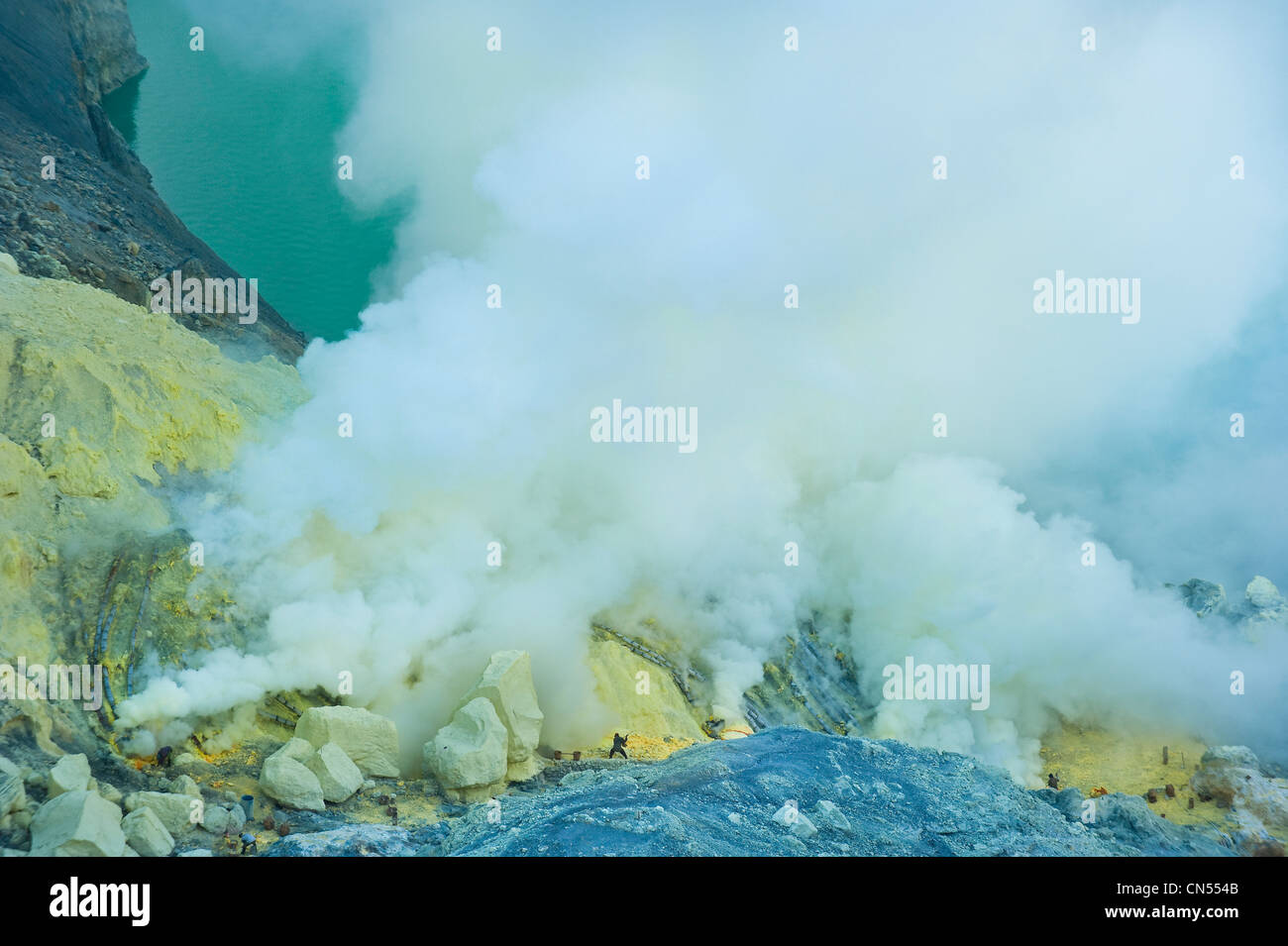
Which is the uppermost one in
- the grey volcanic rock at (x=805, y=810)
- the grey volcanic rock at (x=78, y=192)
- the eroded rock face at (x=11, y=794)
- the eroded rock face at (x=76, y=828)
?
the grey volcanic rock at (x=78, y=192)

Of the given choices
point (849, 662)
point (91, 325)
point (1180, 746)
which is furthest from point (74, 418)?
point (1180, 746)

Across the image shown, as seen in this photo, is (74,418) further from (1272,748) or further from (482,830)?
(1272,748)

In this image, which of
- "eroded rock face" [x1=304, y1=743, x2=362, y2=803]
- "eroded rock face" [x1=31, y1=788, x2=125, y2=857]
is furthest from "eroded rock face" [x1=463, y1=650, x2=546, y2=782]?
"eroded rock face" [x1=31, y1=788, x2=125, y2=857]

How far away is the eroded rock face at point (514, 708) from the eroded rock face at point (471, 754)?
0.22m

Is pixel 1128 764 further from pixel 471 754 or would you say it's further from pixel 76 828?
pixel 76 828

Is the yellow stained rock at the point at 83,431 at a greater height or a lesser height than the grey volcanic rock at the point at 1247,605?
greater

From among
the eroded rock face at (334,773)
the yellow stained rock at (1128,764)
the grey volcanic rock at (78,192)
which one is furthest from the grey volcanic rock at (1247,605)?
the grey volcanic rock at (78,192)

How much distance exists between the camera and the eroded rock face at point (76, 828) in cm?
1141

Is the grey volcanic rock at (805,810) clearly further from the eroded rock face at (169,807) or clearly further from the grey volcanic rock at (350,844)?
the eroded rock face at (169,807)

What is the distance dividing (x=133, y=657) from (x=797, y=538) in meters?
20.8

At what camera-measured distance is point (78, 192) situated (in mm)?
31344

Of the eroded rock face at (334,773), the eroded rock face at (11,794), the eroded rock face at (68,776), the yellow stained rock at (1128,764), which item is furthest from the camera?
the yellow stained rock at (1128,764)

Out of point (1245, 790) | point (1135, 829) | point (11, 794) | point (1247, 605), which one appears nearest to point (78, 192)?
point (11, 794)

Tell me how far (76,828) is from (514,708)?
783cm
